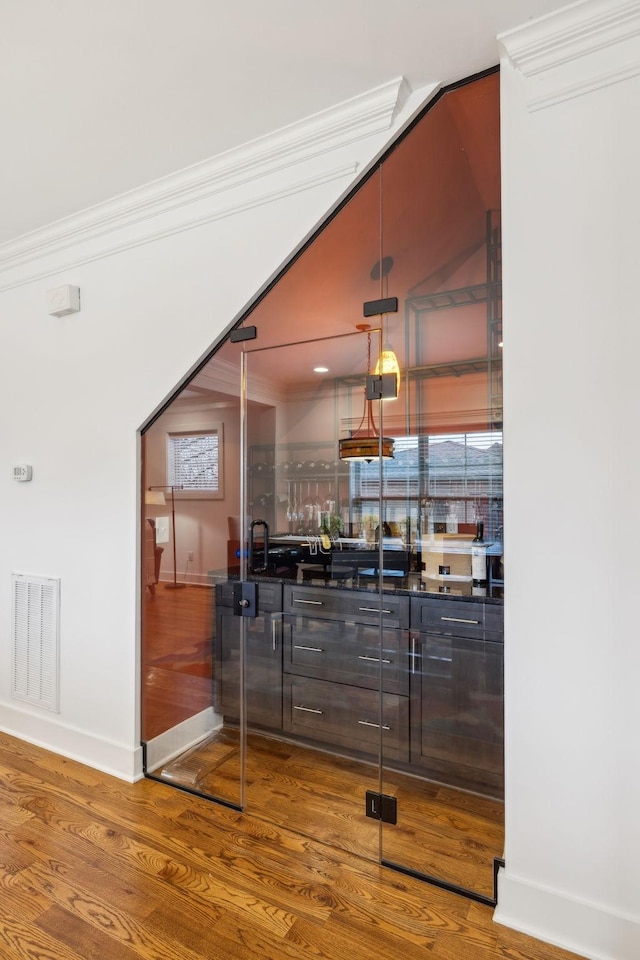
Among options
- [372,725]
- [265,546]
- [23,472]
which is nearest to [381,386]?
[265,546]

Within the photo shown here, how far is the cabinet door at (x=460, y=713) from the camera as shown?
188 centimetres

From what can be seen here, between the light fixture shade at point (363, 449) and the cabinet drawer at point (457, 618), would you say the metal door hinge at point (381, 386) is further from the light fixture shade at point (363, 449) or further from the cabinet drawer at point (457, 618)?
the cabinet drawer at point (457, 618)

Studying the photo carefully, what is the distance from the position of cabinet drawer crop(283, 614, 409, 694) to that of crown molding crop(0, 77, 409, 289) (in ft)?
6.07

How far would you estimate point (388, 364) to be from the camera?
2.04 meters

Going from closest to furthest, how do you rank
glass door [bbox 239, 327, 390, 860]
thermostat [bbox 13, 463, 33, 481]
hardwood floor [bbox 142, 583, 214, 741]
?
glass door [bbox 239, 327, 390, 860] → hardwood floor [bbox 142, 583, 214, 741] → thermostat [bbox 13, 463, 33, 481]

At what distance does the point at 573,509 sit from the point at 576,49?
1429mm

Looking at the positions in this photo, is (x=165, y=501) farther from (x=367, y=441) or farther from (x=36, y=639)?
(x=36, y=639)

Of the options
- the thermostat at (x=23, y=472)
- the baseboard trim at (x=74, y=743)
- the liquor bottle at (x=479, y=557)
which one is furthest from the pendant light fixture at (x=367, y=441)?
the thermostat at (x=23, y=472)

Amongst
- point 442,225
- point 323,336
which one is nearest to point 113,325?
point 323,336

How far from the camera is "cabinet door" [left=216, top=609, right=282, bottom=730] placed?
2.36 metres

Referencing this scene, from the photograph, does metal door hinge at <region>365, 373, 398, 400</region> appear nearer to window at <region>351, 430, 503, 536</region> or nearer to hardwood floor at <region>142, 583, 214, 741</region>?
window at <region>351, 430, 503, 536</region>

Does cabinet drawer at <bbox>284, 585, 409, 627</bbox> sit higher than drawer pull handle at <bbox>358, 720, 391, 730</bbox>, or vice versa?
cabinet drawer at <bbox>284, 585, 409, 627</bbox>

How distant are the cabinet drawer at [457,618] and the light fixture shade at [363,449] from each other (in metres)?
0.58

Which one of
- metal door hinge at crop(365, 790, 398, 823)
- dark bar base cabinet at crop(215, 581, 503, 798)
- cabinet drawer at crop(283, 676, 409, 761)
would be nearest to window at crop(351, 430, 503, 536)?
dark bar base cabinet at crop(215, 581, 503, 798)
